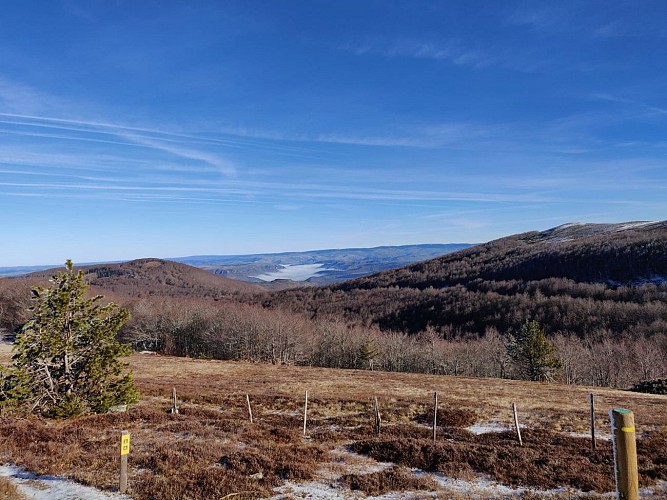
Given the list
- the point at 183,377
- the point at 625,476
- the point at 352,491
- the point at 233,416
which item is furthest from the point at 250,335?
the point at 625,476

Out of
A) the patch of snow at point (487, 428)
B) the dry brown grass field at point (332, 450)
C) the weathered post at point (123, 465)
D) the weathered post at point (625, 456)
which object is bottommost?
the patch of snow at point (487, 428)

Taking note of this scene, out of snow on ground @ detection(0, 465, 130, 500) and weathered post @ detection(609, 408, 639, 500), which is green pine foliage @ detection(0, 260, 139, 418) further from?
weathered post @ detection(609, 408, 639, 500)

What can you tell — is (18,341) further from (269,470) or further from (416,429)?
(416,429)

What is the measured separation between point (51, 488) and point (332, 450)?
9.87m

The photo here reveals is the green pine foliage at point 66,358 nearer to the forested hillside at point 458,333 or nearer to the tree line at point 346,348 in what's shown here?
the forested hillside at point 458,333

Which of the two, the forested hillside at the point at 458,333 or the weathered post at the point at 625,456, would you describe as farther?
the forested hillside at the point at 458,333

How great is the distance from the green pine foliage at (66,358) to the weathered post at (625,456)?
67.0 ft

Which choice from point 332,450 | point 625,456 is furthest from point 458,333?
point 625,456

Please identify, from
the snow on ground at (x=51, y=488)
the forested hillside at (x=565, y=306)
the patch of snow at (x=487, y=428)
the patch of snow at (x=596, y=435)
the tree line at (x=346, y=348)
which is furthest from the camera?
the forested hillside at (x=565, y=306)

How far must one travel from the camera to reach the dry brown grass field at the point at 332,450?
40.2 ft

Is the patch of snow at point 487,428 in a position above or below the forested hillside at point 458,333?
above

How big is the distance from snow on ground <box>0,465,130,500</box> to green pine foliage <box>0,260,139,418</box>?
6.05 m

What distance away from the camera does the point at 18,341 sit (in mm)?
17578

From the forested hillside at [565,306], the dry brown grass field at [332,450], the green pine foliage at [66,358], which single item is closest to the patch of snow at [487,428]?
the dry brown grass field at [332,450]
